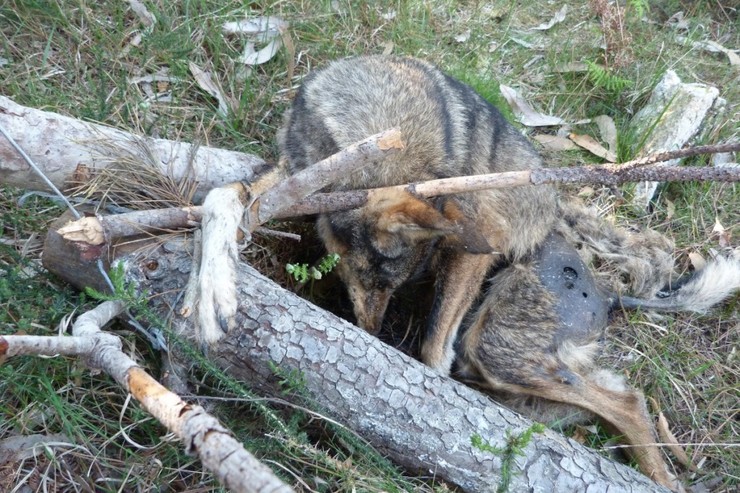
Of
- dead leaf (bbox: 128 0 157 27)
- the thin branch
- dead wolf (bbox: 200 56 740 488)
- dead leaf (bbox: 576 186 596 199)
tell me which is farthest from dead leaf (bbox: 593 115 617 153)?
dead leaf (bbox: 128 0 157 27)

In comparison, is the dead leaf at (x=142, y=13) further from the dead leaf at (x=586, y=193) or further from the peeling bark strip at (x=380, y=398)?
the dead leaf at (x=586, y=193)

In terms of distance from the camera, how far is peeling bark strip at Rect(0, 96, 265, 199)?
2.98m

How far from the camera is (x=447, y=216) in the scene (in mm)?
3277

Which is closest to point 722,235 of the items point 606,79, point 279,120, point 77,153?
point 606,79

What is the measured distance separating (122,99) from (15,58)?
2.58 feet

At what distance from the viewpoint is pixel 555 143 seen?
4.86 meters

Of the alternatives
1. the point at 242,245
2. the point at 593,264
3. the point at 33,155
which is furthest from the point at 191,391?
the point at 593,264

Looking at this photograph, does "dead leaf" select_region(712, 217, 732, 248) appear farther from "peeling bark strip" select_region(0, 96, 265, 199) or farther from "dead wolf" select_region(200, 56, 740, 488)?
"peeling bark strip" select_region(0, 96, 265, 199)

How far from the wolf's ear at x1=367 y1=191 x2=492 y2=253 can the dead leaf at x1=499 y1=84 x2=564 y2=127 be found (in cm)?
192

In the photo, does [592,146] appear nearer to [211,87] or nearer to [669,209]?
[669,209]

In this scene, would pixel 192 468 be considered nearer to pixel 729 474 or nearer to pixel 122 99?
pixel 122 99

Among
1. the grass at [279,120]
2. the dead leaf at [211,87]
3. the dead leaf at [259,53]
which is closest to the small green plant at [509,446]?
the grass at [279,120]

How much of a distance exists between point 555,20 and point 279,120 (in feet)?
9.39

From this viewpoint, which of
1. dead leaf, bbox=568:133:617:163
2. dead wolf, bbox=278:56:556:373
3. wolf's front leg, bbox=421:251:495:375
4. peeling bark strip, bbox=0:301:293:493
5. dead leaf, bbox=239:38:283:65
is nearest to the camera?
peeling bark strip, bbox=0:301:293:493
